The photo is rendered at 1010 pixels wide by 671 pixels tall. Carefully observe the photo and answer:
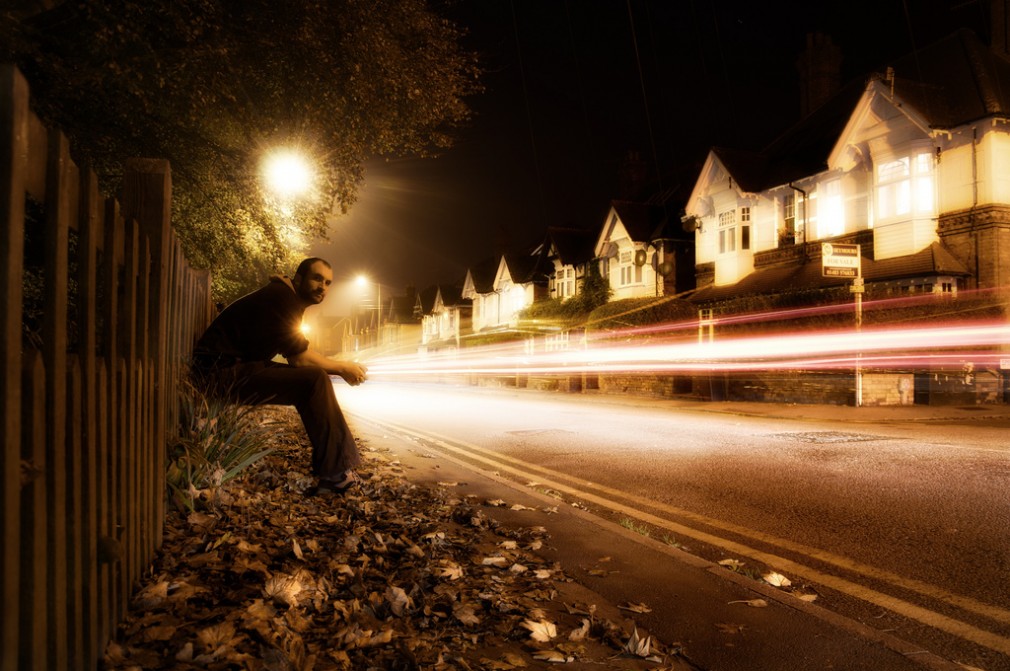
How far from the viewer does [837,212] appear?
77.1 ft

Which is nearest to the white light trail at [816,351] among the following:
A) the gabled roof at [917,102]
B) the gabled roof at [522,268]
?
the gabled roof at [917,102]

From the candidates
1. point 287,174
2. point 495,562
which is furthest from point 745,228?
point 495,562

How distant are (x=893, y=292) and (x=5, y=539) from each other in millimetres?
20431

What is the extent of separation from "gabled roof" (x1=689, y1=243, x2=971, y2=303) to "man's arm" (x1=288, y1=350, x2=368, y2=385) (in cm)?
1909

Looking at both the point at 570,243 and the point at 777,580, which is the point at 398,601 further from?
the point at 570,243

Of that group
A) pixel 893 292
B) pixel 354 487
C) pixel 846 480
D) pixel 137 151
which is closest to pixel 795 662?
pixel 354 487

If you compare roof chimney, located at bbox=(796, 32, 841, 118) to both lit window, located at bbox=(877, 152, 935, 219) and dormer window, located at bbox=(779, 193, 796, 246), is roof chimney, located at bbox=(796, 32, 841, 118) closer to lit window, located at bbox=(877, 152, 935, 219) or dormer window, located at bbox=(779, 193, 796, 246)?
dormer window, located at bbox=(779, 193, 796, 246)

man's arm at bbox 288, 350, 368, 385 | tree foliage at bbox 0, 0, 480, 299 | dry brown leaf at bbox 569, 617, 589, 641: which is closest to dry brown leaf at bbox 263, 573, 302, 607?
dry brown leaf at bbox 569, 617, 589, 641

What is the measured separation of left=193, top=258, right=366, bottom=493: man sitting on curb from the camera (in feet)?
16.1

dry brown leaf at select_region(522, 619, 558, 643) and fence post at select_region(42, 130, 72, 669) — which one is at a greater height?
fence post at select_region(42, 130, 72, 669)

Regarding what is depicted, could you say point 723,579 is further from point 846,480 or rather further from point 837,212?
→ point 837,212

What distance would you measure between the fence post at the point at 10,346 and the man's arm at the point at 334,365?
344 cm

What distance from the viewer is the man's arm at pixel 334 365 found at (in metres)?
5.12

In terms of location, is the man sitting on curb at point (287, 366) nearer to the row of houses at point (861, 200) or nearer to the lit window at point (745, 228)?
the row of houses at point (861, 200)
